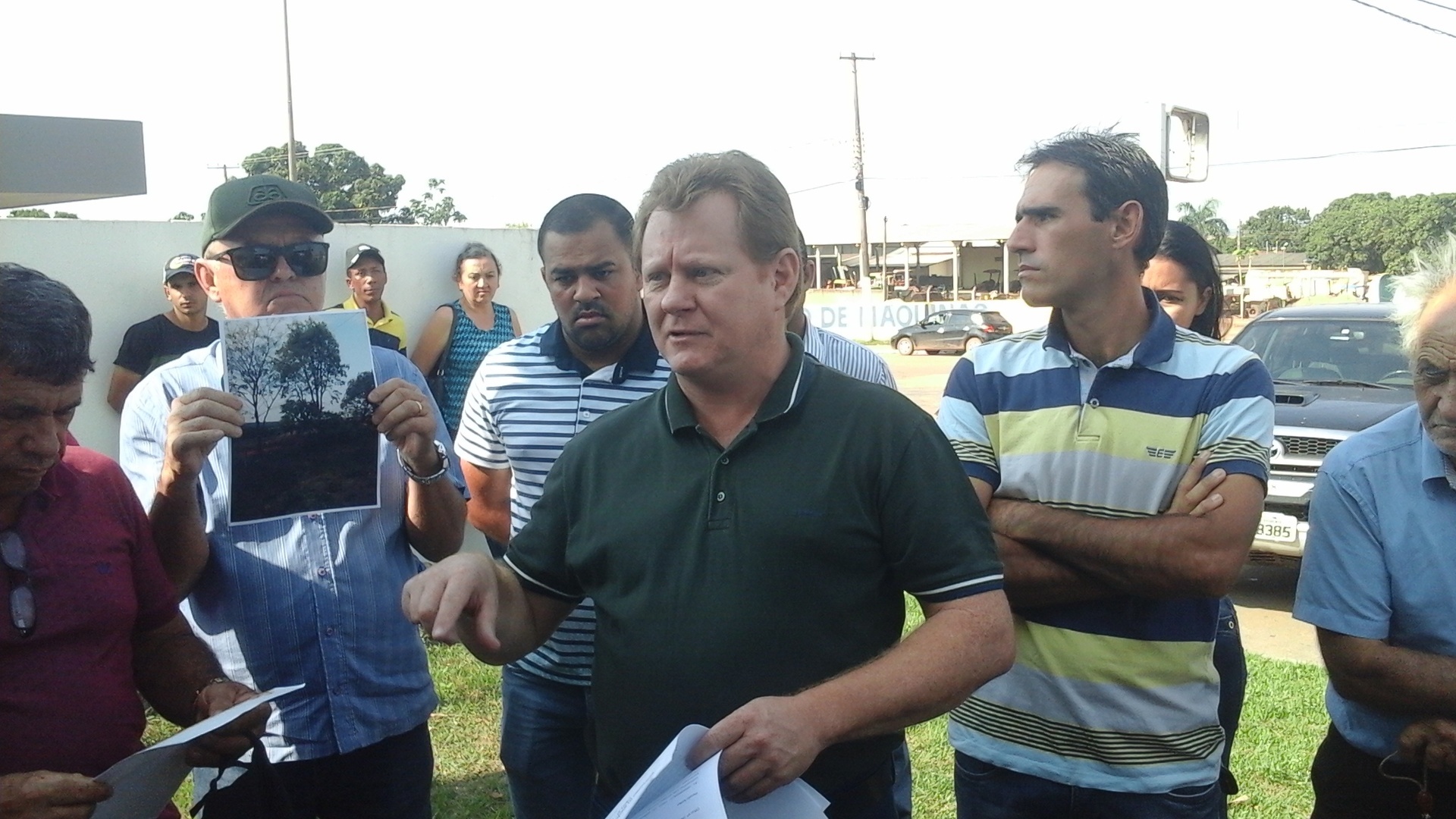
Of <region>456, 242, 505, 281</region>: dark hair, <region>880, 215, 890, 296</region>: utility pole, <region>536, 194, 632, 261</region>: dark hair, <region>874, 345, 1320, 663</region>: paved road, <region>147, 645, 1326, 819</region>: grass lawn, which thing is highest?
<region>880, 215, 890, 296</region>: utility pole

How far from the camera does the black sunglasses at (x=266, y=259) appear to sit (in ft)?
9.06

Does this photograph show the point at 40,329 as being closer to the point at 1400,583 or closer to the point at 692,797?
the point at 692,797

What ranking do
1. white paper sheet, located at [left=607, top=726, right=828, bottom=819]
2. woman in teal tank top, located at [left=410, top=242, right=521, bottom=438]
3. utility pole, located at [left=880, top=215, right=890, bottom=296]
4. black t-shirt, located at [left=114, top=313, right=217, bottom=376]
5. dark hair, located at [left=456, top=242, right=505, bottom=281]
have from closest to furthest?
white paper sheet, located at [left=607, top=726, right=828, bottom=819] → black t-shirt, located at [left=114, top=313, right=217, bottom=376] → woman in teal tank top, located at [left=410, top=242, right=521, bottom=438] → dark hair, located at [left=456, top=242, right=505, bottom=281] → utility pole, located at [left=880, top=215, right=890, bottom=296]

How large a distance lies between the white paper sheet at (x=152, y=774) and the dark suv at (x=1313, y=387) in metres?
7.12

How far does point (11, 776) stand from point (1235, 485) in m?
2.47

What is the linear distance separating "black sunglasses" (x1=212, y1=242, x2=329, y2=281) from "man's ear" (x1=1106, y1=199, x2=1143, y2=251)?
1961 mm

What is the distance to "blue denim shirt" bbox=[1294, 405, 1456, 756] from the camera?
235cm

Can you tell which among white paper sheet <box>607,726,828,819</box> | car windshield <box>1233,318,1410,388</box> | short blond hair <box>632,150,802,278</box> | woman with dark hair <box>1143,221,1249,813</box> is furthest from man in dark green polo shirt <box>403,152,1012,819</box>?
car windshield <box>1233,318,1410,388</box>

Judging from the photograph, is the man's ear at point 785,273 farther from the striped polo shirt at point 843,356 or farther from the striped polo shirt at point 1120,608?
the striped polo shirt at point 843,356

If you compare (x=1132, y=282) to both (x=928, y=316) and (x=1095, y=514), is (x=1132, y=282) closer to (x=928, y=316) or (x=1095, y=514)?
(x=1095, y=514)

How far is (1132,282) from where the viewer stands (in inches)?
107

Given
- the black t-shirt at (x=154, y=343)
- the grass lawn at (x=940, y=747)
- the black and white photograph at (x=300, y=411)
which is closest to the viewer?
the black and white photograph at (x=300, y=411)

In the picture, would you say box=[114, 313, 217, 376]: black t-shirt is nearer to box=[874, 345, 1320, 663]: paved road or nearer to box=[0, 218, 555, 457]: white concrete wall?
box=[0, 218, 555, 457]: white concrete wall

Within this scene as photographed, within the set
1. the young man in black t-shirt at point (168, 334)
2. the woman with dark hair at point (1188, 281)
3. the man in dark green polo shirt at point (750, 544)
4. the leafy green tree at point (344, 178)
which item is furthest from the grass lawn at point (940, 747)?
the leafy green tree at point (344, 178)
